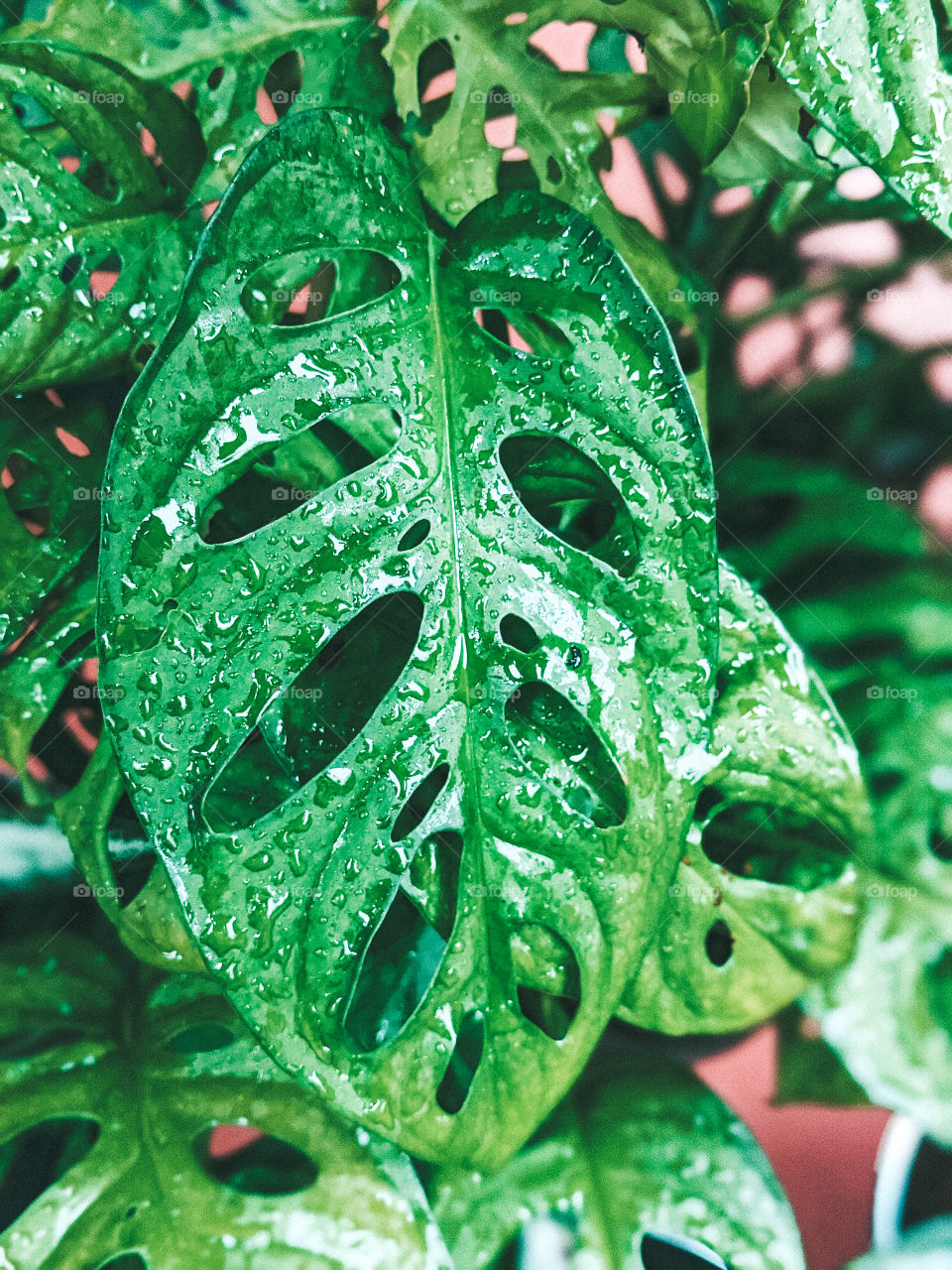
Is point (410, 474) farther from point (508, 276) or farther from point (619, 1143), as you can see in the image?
point (619, 1143)

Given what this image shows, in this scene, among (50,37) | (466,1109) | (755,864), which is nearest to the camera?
(466,1109)

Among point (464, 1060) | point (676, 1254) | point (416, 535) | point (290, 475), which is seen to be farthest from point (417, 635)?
point (676, 1254)

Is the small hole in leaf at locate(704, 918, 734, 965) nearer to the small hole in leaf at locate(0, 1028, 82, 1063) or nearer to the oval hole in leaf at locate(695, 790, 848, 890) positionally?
the oval hole in leaf at locate(695, 790, 848, 890)

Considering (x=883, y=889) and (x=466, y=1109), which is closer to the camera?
(x=466, y=1109)

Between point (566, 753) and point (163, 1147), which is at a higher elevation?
point (566, 753)

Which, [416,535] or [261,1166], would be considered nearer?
[416,535]

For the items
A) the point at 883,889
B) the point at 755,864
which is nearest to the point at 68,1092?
the point at 755,864

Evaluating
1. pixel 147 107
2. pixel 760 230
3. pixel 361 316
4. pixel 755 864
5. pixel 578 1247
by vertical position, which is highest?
pixel 760 230

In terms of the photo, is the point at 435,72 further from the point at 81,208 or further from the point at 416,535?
the point at 416,535
